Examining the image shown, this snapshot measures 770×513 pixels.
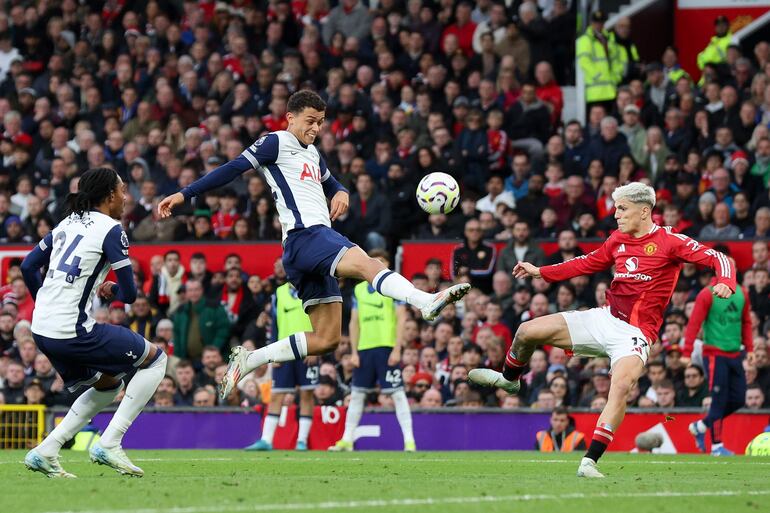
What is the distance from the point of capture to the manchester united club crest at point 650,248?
10.3 metres

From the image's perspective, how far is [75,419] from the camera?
952cm

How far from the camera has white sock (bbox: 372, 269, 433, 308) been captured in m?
9.66

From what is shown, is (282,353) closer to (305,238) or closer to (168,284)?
(305,238)

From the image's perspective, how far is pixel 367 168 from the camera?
67.9ft

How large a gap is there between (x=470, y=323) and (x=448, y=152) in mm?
3364

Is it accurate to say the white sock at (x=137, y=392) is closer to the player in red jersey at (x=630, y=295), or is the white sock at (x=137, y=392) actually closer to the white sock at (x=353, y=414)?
the player in red jersey at (x=630, y=295)

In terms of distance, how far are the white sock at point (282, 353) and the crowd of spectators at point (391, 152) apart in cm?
647

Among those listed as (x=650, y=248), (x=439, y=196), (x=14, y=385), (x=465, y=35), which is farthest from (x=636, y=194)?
(x=465, y=35)

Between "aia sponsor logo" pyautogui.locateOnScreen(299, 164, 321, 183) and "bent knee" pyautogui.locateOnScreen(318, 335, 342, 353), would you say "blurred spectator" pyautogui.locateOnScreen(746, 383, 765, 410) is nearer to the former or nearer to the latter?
"bent knee" pyautogui.locateOnScreen(318, 335, 342, 353)

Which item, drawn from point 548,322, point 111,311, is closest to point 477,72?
point 111,311

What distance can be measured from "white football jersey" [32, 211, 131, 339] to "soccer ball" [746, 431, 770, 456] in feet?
26.1

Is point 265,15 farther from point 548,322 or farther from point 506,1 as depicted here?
point 548,322

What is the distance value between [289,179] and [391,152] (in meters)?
10.4

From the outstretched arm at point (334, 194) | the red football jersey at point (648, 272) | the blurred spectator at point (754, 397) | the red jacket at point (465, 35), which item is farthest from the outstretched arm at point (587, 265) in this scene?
the red jacket at point (465, 35)
